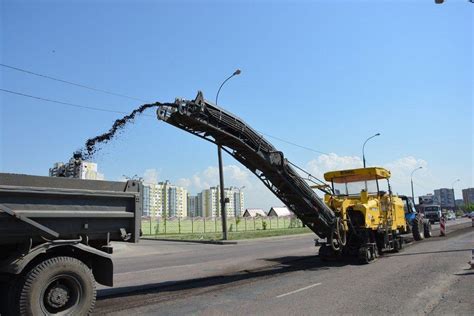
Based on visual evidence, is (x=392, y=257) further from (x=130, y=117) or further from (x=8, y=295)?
(x=8, y=295)

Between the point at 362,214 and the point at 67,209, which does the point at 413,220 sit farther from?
the point at 67,209

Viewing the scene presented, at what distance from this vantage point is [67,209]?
690 cm

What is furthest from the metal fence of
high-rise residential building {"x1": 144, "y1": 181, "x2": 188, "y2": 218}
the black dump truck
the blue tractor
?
the black dump truck

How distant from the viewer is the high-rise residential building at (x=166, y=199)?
3328 inches

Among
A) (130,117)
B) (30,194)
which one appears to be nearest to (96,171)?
(130,117)

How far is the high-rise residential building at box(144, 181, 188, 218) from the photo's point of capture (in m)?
84.5

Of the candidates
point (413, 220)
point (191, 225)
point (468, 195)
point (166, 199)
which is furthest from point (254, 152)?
point (468, 195)

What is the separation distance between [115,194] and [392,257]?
1176cm

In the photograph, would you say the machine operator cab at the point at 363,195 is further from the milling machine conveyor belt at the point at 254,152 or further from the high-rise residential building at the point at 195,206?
the high-rise residential building at the point at 195,206

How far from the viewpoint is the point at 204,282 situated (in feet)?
37.1

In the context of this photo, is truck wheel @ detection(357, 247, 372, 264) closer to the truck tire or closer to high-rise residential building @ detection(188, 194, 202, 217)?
the truck tire

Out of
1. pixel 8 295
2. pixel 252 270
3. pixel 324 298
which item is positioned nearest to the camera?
pixel 8 295

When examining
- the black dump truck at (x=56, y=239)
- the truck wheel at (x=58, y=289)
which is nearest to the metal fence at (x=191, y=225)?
the black dump truck at (x=56, y=239)

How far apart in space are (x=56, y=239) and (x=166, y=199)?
89886mm
